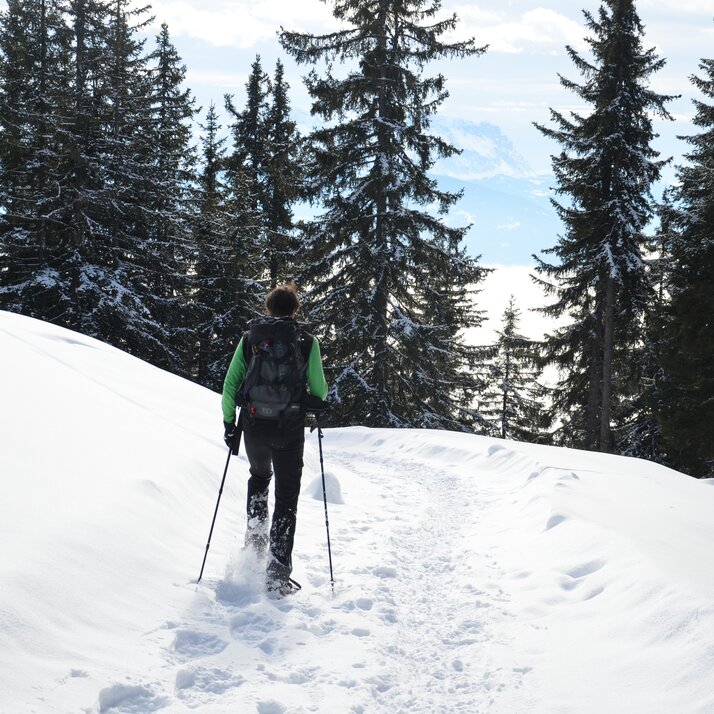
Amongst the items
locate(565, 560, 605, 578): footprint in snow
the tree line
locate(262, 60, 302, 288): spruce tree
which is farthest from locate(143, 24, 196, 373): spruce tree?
locate(565, 560, 605, 578): footprint in snow

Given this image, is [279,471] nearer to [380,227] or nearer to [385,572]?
[385,572]

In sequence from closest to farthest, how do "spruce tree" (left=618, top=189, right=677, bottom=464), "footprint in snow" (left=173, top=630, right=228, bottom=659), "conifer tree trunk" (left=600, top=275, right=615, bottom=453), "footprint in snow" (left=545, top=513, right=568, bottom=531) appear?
"footprint in snow" (left=173, top=630, right=228, bottom=659) → "footprint in snow" (left=545, top=513, right=568, bottom=531) → "spruce tree" (left=618, top=189, right=677, bottom=464) → "conifer tree trunk" (left=600, top=275, right=615, bottom=453)

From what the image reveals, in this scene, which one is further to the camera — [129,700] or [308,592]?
[308,592]

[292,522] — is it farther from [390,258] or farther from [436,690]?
[390,258]

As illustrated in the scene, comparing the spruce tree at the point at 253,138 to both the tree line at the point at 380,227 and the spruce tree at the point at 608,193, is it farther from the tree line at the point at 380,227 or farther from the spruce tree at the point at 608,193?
the spruce tree at the point at 608,193

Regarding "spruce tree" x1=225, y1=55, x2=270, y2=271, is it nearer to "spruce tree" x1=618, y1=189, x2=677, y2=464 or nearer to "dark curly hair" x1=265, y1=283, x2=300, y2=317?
"spruce tree" x1=618, y1=189, x2=677, y2=464

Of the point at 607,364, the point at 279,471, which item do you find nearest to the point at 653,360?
the point at 607,364

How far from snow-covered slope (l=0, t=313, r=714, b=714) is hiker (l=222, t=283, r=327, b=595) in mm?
340

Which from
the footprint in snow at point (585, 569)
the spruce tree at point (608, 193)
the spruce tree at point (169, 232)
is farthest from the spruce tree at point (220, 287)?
the footprint in snow at point (585, 569)

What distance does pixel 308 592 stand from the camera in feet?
15.7

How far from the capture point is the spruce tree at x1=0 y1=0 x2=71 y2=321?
778 inches

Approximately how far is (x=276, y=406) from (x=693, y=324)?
1678 centimetres

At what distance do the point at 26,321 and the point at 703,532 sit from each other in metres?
10.8

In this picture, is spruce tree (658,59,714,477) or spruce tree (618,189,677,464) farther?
spruce tree (618,189,677,464)
